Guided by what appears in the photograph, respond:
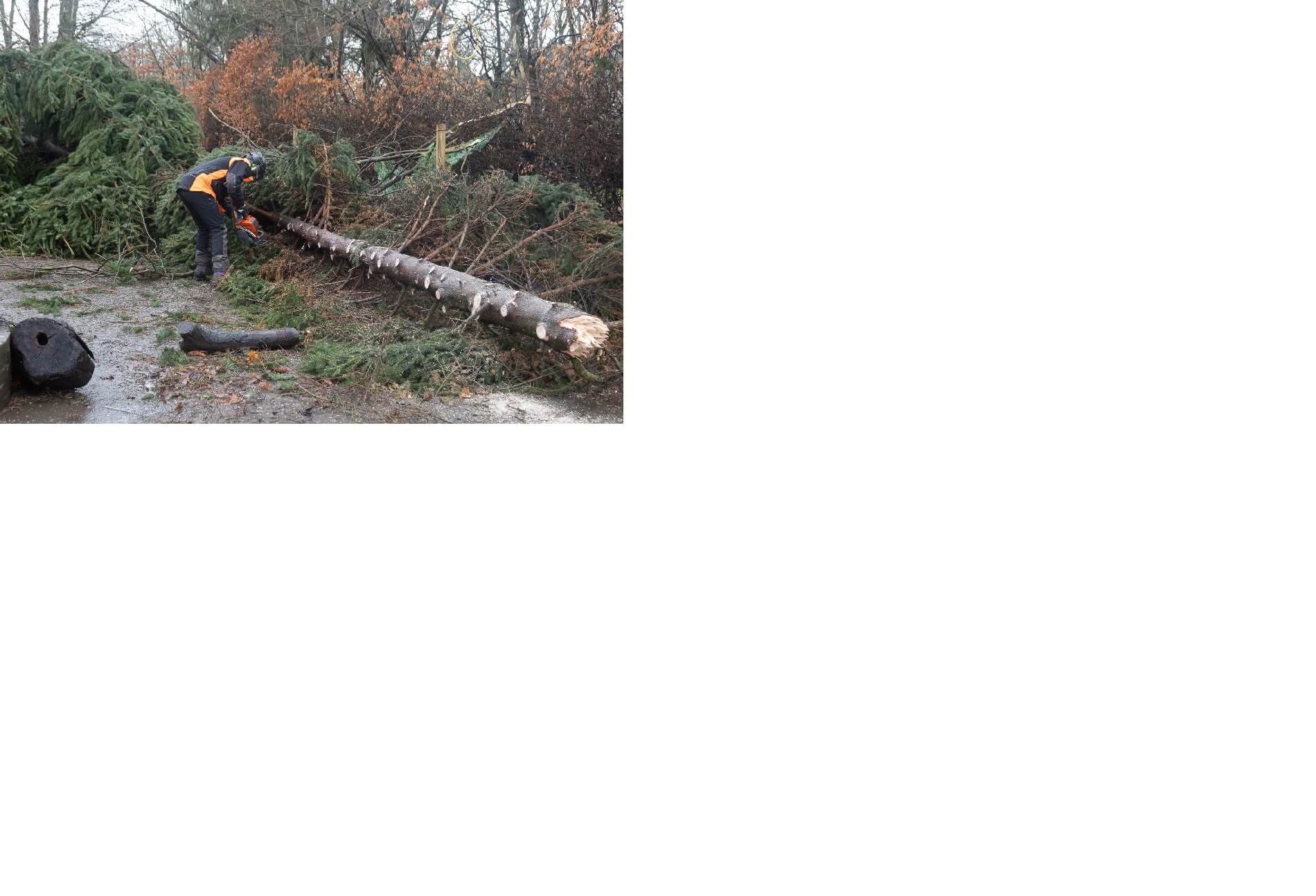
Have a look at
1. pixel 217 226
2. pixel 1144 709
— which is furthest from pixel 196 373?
pixel 1144 709

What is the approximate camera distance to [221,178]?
396 cm

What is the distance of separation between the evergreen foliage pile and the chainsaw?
348 millimetres

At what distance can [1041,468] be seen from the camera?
352 centimetres

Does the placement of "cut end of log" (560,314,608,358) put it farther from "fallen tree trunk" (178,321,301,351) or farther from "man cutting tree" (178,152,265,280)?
"man cutting tree" (178,152,265,280)

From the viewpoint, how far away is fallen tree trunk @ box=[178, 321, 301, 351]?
3.66 meters

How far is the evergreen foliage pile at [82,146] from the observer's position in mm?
3730

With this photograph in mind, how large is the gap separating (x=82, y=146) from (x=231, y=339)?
4.26 ft

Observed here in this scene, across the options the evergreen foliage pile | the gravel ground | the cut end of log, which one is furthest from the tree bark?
the cut end of log

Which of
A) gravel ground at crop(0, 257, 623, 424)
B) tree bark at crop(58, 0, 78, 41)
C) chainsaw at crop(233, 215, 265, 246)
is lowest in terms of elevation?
gravel ground at crop(0, 257, 623, 424)

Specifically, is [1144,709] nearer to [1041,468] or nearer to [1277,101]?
[1041,468]

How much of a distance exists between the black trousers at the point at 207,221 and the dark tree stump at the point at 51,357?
2.13ft

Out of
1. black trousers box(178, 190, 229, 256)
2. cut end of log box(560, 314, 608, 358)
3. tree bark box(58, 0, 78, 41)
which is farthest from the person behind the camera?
black trousers box(178, 190, 229, 256)

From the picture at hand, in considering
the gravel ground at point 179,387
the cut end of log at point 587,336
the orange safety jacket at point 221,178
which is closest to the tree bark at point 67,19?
the orange safety jacket at point 221,178

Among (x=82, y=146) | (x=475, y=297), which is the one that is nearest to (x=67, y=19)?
(x=82, y=146)
